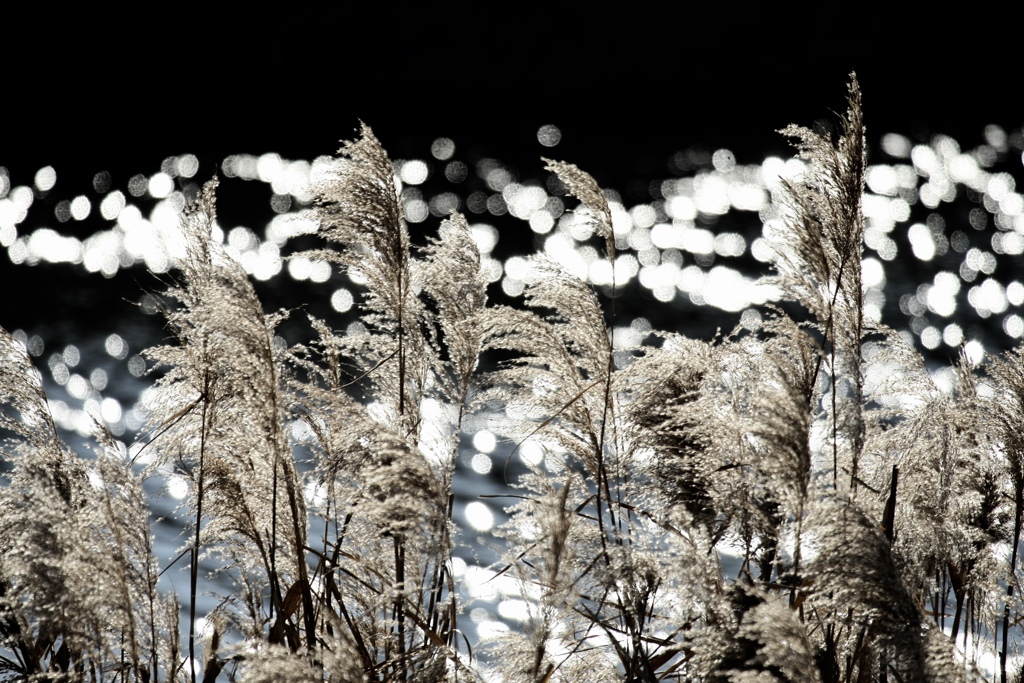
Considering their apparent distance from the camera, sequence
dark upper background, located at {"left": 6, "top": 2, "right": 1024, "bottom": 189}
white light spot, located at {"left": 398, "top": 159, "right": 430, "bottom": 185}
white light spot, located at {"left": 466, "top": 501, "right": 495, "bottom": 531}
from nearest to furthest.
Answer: white light spot, located at {"left": 466, "top": 501, "right": 495, "bottom": 531} → white light spot, located at {"left": 398, "top": 159, "right": 430, "bottom": 185} → dark upper background, located at {"left": 6, "top": 2, "right": 1024, "bottom": 189}

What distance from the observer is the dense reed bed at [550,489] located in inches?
78.7

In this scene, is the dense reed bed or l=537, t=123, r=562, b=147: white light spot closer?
the dense reed bed

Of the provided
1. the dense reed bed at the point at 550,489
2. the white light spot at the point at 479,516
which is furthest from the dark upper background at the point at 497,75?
the dense reed bed at the point at 550,489

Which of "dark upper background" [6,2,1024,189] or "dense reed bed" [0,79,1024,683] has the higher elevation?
"dark upper background" [6,2,1024,189]

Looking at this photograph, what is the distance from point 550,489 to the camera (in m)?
2.16

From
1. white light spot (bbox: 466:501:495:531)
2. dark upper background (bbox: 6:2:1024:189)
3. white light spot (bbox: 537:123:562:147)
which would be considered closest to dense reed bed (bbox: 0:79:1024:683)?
white light spot (bbox: 466:501:495:531)

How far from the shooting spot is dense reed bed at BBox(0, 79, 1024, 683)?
6.56ft

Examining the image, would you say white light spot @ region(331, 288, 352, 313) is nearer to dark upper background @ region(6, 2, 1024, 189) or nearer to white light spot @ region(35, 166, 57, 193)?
white light spot @ region(35, 166, 57, 193)

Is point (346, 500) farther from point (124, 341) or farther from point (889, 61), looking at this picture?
point (889, 61)

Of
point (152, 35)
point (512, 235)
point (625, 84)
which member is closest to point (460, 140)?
point (625, 84)

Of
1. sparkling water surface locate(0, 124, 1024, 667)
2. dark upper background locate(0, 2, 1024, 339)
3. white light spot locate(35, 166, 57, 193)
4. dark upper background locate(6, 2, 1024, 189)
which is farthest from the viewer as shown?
dark upper background locate(6, 2, 1024, 189)

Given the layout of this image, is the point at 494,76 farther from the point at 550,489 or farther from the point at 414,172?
the point at 550,489

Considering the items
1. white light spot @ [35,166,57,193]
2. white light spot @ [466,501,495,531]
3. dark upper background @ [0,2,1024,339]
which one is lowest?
white light spot @ [466,501,495,531]

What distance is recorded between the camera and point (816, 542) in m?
1.97
